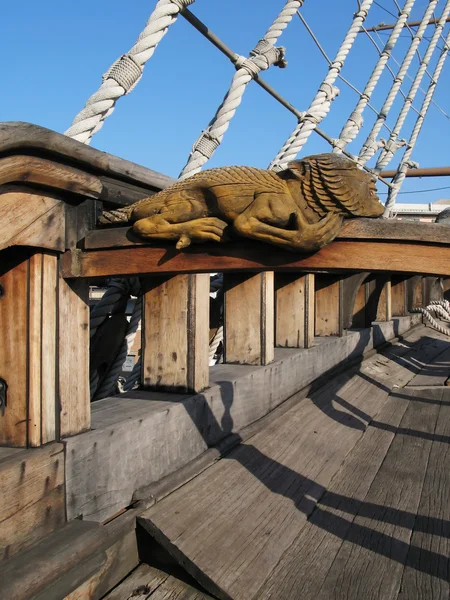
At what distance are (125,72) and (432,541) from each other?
6.90ft

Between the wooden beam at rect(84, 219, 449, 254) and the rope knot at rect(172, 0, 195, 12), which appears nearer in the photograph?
the wooden beam at rect(84, 219, 449, 254)

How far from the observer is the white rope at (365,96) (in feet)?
21.7

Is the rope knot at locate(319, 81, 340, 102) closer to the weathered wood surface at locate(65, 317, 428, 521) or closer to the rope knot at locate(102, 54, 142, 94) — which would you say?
the weathered wood surface at locate(65, 317, 428, 521)

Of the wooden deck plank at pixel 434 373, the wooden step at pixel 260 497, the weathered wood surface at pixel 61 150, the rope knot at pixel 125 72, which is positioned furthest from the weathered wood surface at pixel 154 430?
the wooden deck plank at pixel 434 373

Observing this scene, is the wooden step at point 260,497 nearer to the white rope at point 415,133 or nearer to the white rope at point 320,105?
the white rope at point 320,105

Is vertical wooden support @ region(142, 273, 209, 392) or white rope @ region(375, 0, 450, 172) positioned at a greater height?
white rope @ region(375, 0, 450, 172)

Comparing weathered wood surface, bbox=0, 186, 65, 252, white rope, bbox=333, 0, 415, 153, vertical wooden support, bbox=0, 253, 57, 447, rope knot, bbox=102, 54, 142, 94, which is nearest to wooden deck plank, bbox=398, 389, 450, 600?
vertical wooden support, bbox=0, 253, 57, 447

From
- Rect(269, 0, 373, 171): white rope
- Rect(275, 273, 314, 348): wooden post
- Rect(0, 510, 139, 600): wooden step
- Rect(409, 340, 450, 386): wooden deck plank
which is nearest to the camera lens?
Rect(0, 510, 139, 600): wooden step

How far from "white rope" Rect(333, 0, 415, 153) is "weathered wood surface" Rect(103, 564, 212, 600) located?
5.18 meters

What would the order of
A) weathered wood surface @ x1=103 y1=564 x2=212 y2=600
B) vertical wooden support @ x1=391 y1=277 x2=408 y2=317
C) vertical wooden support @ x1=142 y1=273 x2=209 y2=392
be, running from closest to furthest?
weathered wood surface @ x1=103 y1=564 x2=212 y2=600
vertical wooden support @ x1=142 y1=273 x2=209 y2=392
vertical wooden support @ x1=391 y1=277 x2=408 y2=317

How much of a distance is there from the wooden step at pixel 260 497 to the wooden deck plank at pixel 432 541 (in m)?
0.10

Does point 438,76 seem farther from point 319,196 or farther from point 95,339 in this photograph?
point 319,196

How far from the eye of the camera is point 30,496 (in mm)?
1580

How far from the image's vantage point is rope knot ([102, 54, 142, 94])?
2.47 meters
